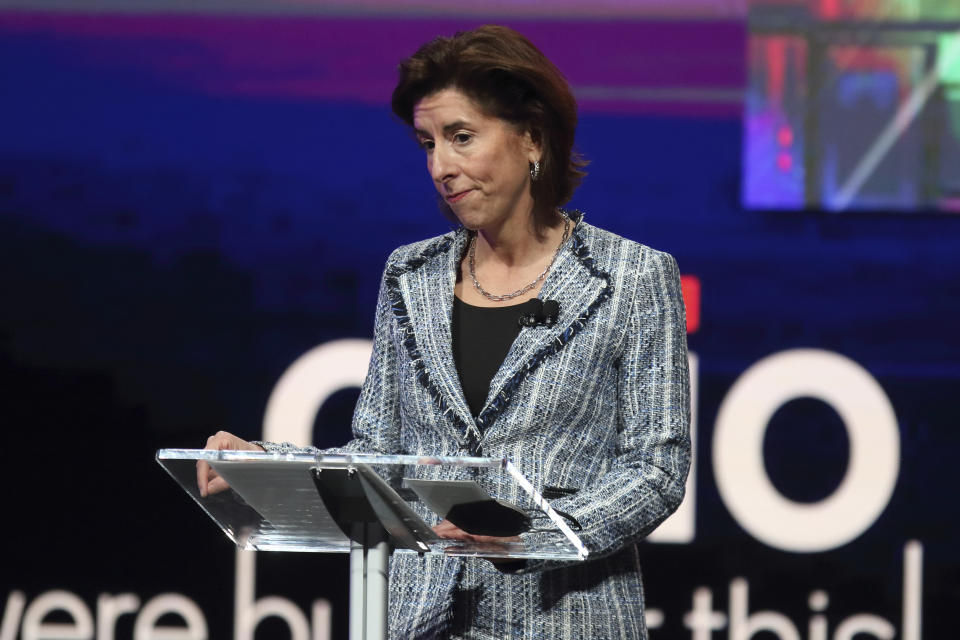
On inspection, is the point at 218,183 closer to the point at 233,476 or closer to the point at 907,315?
the point at 907,315

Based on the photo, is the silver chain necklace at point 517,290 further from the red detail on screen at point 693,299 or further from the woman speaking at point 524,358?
the red detail on screen at point 693,299

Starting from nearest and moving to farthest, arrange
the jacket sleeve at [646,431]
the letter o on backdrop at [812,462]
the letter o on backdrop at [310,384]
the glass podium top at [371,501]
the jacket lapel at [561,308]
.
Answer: the glass podium top at [371,501]
the jacket sleeve at [646,431]
the jacket lapel at [561,308]
the letter o on backdrop at [812,462]
the letter o on backdrop at [310,384]

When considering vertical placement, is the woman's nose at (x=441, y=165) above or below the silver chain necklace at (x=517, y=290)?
above

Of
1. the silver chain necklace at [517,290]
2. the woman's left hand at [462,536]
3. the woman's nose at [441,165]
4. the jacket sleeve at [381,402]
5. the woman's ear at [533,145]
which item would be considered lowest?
the woman's left hand at [462,536]

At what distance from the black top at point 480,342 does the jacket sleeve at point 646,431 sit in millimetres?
169

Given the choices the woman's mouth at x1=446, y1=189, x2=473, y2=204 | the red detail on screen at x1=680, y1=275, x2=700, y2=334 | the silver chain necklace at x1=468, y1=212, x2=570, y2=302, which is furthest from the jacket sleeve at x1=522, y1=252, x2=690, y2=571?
the red detail on screen at x1=680, y1=275, x2=700, y2=334

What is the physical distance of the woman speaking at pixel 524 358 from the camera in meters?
1.64

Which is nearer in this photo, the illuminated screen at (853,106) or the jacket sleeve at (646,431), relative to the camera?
the jacket sleeve at (646,431)

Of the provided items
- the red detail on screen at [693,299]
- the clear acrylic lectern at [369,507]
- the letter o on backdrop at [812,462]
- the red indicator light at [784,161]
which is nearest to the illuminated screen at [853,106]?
the red indicator light at [784,161]

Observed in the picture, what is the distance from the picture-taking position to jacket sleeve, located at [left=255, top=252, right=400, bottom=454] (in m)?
1.85

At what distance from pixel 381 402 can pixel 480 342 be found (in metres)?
0.19

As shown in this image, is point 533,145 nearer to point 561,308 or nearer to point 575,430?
point 561,308

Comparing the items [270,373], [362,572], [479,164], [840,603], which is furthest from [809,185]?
[362,572]

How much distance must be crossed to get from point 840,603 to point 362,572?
7.74ft
